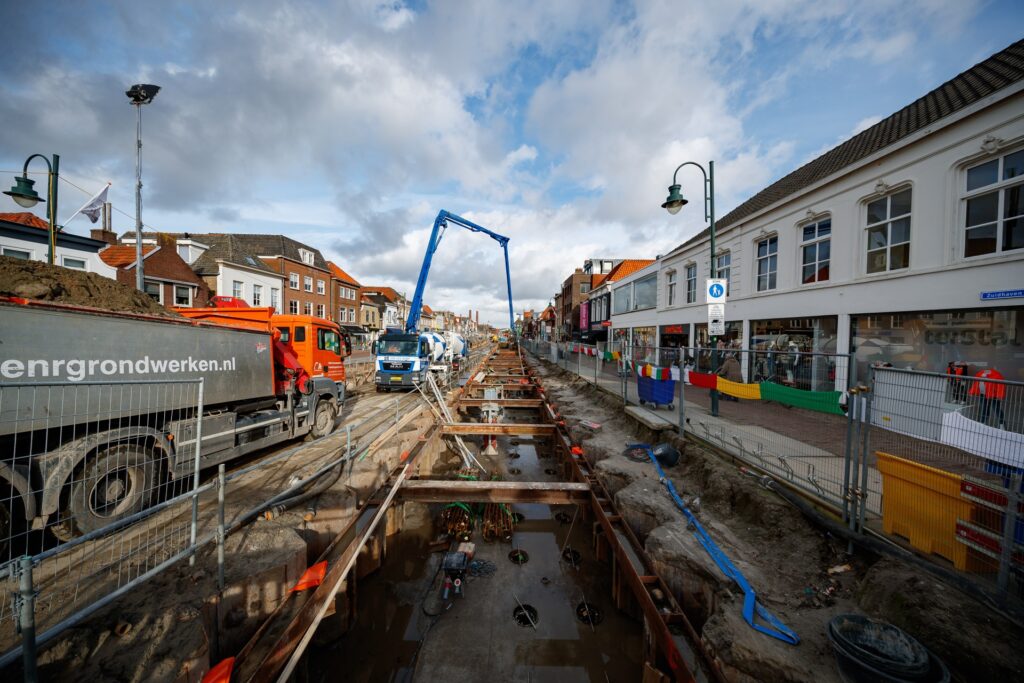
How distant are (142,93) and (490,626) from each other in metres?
15.5

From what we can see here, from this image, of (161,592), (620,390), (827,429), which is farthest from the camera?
(620,390)

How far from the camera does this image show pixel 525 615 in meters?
5.20

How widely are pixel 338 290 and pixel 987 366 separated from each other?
46501 millimetres

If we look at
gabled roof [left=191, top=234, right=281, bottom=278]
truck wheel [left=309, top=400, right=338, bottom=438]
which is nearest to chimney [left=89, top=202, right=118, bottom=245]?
gabled roof [left=191, top=234, right=281, bottom=278]

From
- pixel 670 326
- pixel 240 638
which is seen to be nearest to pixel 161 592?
pixel 240 638

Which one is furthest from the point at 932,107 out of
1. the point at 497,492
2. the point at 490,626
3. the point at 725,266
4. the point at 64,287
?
the point at 64,287

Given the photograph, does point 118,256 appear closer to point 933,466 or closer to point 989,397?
point 933,466

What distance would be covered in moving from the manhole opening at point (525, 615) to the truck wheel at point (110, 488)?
475 centimetres

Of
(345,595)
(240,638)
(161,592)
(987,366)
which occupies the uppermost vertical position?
(987,366)

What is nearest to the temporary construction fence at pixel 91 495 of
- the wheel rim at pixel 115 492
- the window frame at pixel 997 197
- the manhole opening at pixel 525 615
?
the wheel rim at pixel 115 492

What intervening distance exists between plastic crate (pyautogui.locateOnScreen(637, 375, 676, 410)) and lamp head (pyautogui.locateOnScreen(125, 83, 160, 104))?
15.8 metres

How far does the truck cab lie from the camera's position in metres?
17.1

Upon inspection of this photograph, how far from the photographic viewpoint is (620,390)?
13.9m

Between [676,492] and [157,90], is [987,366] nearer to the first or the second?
[676,492]
